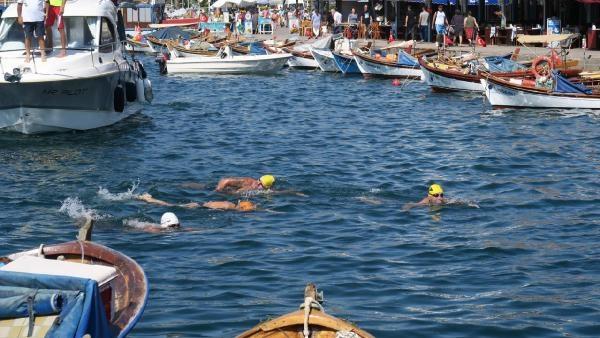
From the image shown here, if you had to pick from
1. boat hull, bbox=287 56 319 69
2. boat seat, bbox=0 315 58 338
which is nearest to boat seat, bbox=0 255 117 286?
boat seat, bbox=0 315 58 338

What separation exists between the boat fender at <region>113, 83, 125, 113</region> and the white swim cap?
34.9 ft

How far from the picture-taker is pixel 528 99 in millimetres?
29328

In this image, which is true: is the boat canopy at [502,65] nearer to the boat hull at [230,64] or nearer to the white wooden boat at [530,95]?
the white wooden boat at [530,95]

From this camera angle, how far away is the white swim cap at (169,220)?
15.3m

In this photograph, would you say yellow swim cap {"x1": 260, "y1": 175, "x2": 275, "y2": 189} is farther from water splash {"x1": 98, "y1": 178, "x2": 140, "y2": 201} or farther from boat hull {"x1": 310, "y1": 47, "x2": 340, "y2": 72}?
boat hull {"x1": 310, "y1": 47, "x2": 340, "y2": 72}

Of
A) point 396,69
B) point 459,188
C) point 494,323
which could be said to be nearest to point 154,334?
point 494,323

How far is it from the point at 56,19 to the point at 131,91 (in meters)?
3.26

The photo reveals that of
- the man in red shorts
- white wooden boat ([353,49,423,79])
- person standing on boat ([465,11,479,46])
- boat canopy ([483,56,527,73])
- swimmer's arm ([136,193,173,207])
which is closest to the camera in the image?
swimmer's arm ([136,193,173,207])

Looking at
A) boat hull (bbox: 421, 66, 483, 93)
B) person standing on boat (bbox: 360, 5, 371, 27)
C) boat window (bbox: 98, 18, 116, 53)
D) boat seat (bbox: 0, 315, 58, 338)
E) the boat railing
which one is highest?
person standing on boat (bbox: 360, 5, 371, 27)

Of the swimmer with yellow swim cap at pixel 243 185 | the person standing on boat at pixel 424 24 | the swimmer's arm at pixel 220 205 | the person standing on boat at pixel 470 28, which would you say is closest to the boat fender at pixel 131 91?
the swimmer with yellow swim cap at pixel 243 185

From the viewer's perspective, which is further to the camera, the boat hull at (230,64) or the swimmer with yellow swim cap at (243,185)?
the boat hull at (230,64)

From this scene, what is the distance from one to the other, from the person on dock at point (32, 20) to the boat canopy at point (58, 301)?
15.3 m

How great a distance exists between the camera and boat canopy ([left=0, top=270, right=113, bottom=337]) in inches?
325

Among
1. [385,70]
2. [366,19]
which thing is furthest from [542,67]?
[366,19]
